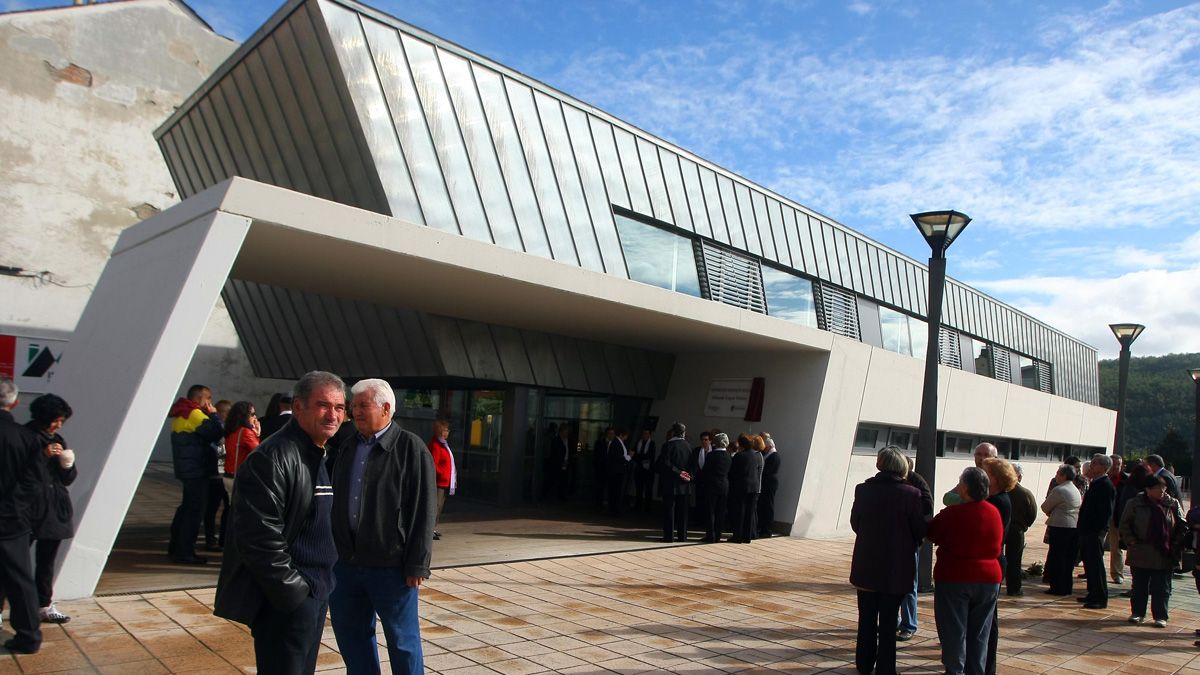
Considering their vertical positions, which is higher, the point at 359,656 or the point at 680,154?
the point at 680,154

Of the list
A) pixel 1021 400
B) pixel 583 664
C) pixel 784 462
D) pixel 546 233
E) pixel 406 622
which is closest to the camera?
pixel 406 622

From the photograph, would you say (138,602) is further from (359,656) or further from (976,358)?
(976,358)

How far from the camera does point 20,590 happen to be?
5.08 meters

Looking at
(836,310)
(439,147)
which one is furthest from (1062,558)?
(439,147)

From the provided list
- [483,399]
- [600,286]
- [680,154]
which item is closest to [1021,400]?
[680,154]

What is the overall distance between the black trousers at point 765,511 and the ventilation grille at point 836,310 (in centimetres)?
532

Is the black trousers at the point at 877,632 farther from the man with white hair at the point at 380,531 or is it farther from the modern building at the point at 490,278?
the modern building at the point at 490,278

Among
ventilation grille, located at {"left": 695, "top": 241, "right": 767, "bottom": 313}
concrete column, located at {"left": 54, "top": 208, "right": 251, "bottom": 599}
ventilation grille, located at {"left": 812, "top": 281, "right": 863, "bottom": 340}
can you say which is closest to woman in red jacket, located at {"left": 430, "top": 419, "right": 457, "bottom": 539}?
concrete column, located at {"left": 54, "top": 208, "right": 251, "bottom": 599}

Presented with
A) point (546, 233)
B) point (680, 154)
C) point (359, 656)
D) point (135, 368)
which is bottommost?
point (359, 656)

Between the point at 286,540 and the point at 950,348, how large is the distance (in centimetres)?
2291

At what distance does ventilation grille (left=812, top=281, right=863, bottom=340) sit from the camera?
17.5 m

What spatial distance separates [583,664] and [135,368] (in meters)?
4.52

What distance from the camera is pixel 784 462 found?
46.5ft

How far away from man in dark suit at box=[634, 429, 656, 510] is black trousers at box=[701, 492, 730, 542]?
77.0 inches
